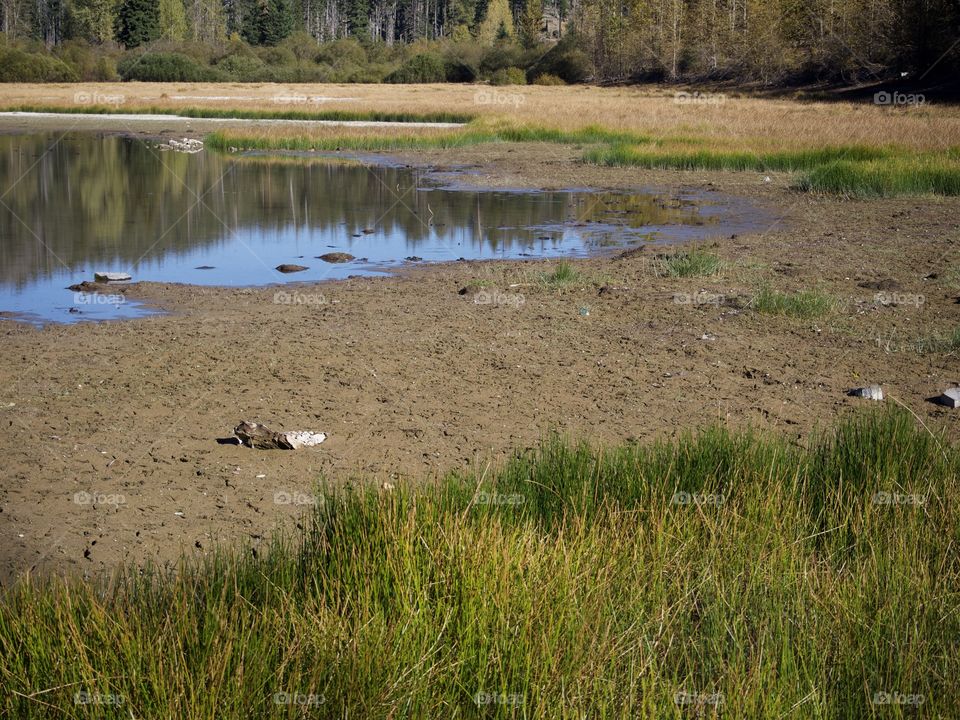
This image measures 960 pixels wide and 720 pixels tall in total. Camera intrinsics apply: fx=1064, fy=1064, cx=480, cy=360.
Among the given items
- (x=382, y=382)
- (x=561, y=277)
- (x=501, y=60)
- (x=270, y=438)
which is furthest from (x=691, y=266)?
(x=501, y=60)

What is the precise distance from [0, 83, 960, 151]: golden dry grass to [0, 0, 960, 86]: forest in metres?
4.35

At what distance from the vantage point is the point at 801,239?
14.1 m

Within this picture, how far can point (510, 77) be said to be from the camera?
255 ft

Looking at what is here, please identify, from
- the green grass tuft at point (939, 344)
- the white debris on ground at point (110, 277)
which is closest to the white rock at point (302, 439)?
the green grass tuft at point (939, 344)

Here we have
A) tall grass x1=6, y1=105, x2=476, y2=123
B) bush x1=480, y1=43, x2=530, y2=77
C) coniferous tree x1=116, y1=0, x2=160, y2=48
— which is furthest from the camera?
bush x1=480, y1=43, x2=530, y2=77

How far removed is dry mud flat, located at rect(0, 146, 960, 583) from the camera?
18.1 feet

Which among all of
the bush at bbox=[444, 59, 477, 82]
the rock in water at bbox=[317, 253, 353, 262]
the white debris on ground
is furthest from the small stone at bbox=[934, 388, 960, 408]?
the bush at bbox=[444, 59, 477, 82]

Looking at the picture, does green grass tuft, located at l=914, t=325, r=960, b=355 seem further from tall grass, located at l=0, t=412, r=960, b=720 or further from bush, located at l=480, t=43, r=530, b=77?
bush, located at l=480, t=43, r=530, b=77

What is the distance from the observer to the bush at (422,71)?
75625mm

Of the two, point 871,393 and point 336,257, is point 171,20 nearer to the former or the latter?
point 336,257

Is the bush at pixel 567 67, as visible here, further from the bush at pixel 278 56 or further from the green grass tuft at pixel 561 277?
the green grass tuft at pixel 561 277

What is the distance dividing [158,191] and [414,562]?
58.0 ft

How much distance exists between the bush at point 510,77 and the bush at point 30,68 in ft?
97.4

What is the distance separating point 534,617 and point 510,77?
7750 cm
